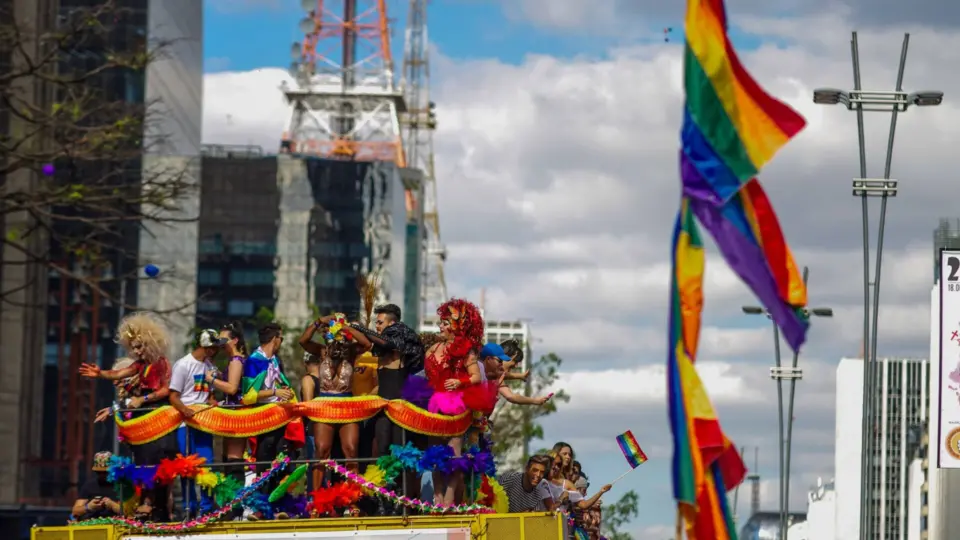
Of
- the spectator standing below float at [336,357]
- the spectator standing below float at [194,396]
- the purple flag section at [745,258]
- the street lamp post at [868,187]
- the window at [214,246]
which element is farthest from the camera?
the window at [214,246]

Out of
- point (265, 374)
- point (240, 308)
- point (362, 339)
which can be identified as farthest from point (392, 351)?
point (240, 308)

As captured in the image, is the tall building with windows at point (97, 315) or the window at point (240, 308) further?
the window at point (240, 308)

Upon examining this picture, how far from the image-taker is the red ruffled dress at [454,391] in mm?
12617

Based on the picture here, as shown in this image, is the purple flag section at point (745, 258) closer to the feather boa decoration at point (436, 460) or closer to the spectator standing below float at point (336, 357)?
the feather boa decoration at point (436, 460)

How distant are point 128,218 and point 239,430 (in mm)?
11415

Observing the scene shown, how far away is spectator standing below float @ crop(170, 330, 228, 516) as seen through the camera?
1275 cm

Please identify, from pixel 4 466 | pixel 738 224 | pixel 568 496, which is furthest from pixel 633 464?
pixel 4 466

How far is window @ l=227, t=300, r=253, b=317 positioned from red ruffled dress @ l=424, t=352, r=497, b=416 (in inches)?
4472

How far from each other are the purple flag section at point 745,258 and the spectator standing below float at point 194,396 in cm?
552

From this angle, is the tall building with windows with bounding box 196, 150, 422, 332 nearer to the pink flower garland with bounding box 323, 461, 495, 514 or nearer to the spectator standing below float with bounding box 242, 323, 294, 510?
the spectator standing below float with bounding box 242, 323, 294, 510

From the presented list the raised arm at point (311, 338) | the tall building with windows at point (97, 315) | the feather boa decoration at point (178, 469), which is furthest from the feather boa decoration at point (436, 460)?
the tall building with windows at point (97, 315)

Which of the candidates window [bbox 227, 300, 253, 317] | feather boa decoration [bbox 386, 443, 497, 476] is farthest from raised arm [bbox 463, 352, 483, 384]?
window [bbox 227, 300, 253, 317]

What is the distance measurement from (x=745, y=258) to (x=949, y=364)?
3331 centimetres

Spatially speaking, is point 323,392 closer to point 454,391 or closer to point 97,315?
point 454,391
